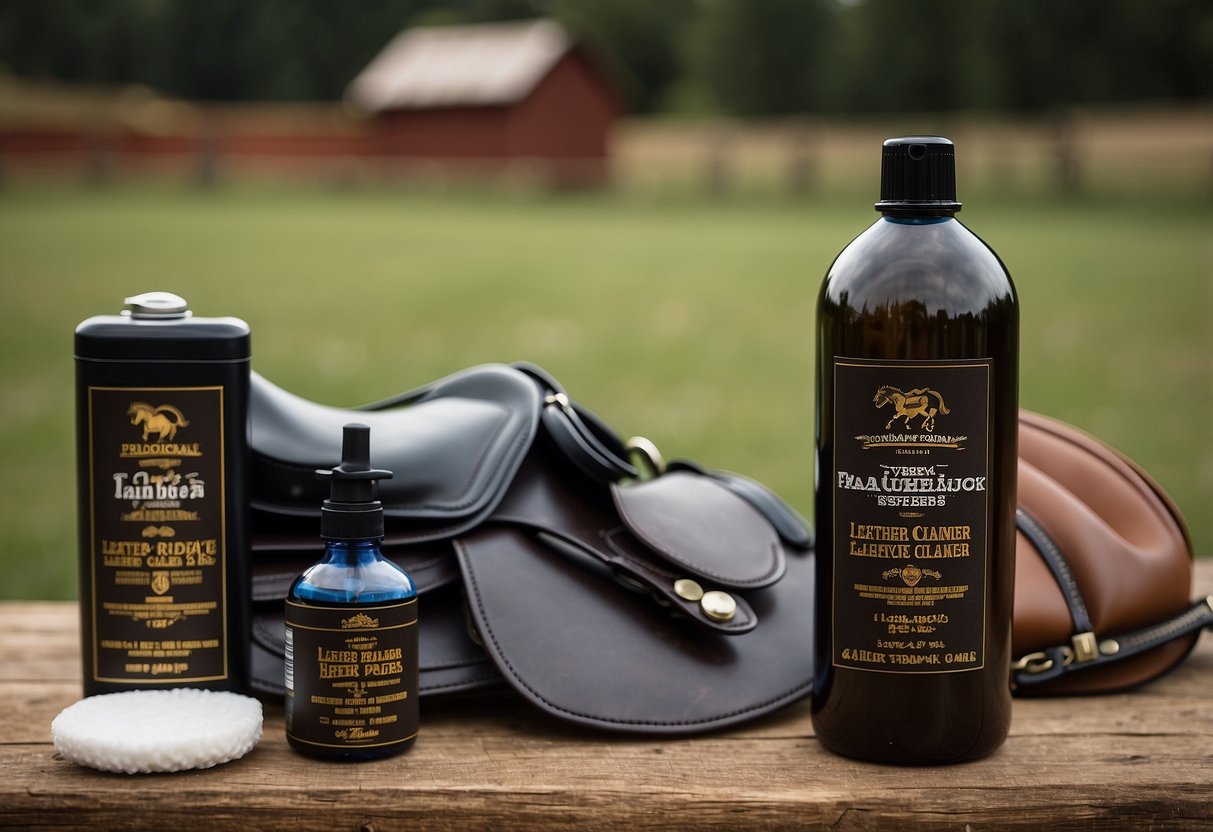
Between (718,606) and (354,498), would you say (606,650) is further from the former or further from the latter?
(354,498)

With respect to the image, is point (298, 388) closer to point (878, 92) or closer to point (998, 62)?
point (998, 62)

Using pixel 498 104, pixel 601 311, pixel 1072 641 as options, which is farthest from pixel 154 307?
pixel 498 104

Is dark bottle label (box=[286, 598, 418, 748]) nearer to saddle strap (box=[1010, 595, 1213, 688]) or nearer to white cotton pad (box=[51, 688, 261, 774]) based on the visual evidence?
white cotton pad (box=[51, 688, 261, 774])

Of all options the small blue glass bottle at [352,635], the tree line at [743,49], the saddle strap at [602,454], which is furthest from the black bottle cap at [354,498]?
the tree line at [743,49]

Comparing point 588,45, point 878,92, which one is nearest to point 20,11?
point 588,45

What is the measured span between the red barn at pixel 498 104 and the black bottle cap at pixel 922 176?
2624 centimetres

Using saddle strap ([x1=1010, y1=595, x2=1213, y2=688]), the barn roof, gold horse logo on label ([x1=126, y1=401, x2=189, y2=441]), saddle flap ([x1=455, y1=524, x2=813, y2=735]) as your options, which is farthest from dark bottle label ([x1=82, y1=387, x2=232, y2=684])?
the barn roof

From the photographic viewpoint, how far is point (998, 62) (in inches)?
1020

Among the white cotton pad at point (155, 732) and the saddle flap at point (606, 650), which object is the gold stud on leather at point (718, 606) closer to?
the saddle flap at point (606, 650)

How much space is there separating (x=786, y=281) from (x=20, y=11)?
2484 cm

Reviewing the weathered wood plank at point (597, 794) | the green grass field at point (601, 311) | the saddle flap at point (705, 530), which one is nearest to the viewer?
the weathered wood plank at point (597, 794)

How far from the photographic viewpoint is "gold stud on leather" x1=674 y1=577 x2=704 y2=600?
4.19 ft

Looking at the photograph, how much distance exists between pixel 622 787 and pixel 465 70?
92.4ft

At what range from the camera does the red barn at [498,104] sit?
27.5 m
